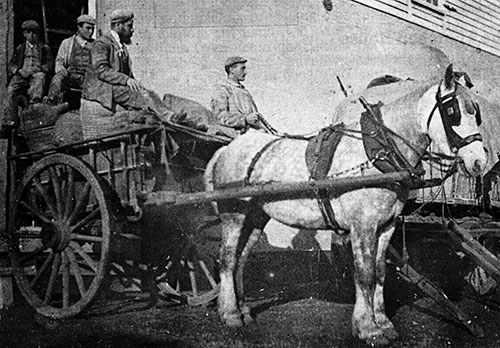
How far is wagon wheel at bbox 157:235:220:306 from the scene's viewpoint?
6173 mm

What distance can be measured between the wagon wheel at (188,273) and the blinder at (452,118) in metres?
2.95

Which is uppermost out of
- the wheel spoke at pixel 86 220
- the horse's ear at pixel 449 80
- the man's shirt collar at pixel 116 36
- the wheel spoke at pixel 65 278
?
the man's shirt collar at pixel 116 36

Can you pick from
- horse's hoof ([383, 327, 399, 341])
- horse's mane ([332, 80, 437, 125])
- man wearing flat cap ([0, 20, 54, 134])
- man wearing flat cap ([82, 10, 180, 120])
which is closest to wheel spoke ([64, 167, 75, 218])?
man wearing flat cap ([82, 10, 180, 120])

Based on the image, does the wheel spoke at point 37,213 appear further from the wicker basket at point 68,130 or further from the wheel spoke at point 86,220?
the wicker basket at point 68,130

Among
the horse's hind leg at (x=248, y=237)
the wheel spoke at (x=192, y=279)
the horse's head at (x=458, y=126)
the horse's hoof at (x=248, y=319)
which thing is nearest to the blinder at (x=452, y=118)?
the horse's head at (x=458, y=126)

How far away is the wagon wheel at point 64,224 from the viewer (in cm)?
503

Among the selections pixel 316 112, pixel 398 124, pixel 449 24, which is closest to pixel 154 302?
pixel 398 124

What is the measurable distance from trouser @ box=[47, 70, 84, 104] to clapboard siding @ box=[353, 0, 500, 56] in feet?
22.3

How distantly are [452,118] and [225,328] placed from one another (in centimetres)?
263

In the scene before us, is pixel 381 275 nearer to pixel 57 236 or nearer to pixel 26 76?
pixel 57 236

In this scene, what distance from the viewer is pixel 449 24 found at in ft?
45.0

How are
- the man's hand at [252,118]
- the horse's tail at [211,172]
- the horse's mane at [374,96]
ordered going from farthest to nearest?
the horse's mane at [374,96] < the man's hand at [252,118] < the horse's tail at [211,172]

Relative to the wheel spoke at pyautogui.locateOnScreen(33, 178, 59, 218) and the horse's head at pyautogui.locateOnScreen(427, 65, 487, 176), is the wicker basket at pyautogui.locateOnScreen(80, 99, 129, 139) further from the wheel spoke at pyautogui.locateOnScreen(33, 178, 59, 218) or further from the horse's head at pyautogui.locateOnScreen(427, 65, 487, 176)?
the horse's head at pyautogui.locateOnScreen(427, 65, 487, 176)

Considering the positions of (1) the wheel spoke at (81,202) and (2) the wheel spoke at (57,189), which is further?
(2) the wheel spoke at (57,189)
